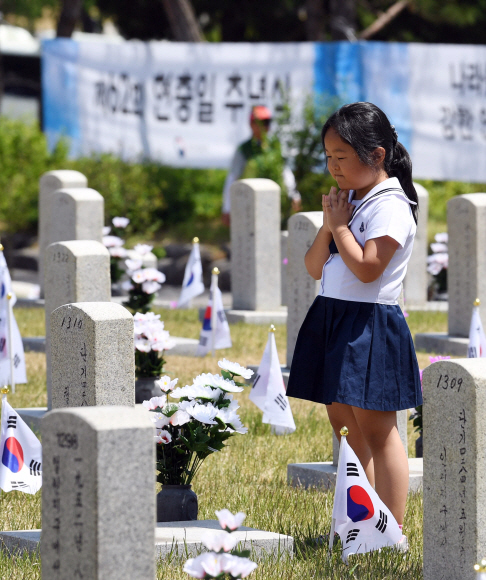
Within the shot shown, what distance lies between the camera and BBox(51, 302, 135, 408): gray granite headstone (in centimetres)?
442

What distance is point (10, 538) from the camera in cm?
461

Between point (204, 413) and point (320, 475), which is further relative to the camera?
point (320, 475)

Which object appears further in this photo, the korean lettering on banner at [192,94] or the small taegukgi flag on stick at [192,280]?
the korean lettering on banner at [192,94]

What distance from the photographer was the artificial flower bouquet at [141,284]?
8.70m

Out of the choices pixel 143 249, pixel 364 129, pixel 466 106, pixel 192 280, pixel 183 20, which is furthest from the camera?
pixel 183 20

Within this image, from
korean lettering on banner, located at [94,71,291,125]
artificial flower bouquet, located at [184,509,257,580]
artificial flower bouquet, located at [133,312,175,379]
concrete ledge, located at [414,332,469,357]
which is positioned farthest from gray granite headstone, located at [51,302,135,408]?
korean lettering on banner, located at [94,71,291,125]

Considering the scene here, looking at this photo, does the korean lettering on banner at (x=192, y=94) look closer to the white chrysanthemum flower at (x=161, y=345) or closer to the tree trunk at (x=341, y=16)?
the tree trunk at (x=341, y=16)

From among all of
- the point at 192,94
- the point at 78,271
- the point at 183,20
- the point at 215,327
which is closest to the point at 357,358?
the point at 78,271

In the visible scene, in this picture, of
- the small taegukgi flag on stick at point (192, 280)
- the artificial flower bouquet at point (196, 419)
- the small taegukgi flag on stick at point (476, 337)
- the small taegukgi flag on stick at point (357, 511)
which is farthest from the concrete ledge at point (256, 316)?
the small taegukgi flag on stick at point (357, 511)

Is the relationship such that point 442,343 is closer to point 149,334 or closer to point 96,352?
point 149,334

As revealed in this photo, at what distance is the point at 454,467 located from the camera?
153 inches

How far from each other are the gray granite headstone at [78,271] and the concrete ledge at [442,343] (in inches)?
159

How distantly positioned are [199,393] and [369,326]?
87 cm

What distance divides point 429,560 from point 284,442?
270 cm
